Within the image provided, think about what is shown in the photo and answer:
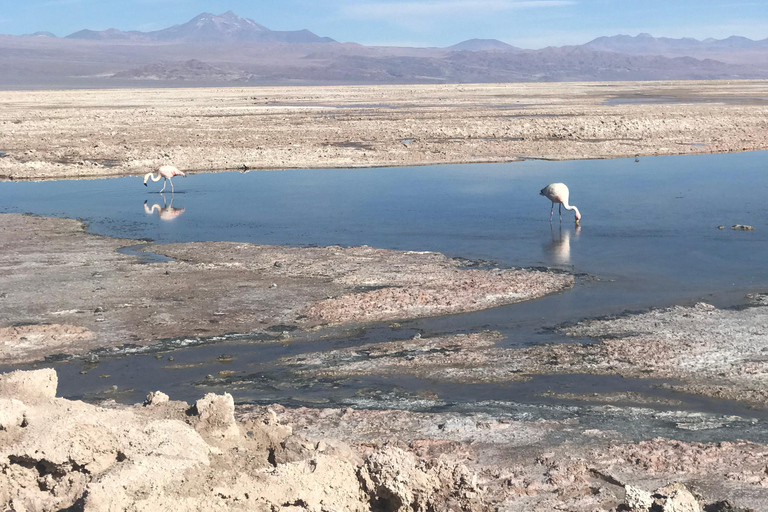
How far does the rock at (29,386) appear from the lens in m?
6.55

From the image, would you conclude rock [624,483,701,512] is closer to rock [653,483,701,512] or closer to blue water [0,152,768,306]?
rock [653,483,701,512]

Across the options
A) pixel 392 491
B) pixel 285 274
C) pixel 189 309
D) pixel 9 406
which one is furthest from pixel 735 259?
pixel 9 406

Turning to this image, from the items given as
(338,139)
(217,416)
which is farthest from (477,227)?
(338,139)

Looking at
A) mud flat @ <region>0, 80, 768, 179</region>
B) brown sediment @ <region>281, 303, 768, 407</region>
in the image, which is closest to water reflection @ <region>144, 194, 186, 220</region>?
mud flat @ <region>0, 80, 768, 179</region>

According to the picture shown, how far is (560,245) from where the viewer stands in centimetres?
1638

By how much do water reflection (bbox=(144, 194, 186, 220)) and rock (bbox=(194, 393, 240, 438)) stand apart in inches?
560

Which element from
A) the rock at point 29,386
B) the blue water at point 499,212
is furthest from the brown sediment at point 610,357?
the rock at point 29,386

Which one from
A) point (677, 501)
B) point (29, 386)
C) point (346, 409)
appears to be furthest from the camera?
point (346, 409)

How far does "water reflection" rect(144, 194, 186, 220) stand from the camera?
67.0 ft

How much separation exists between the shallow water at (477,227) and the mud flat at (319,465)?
1.49 metres

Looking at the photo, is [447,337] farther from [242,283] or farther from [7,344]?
[7,344]

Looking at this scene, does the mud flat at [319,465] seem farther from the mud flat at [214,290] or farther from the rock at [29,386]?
the mud flat at [214,290]

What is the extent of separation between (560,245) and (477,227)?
90.4 inches

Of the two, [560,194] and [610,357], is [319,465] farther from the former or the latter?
[560,194]
